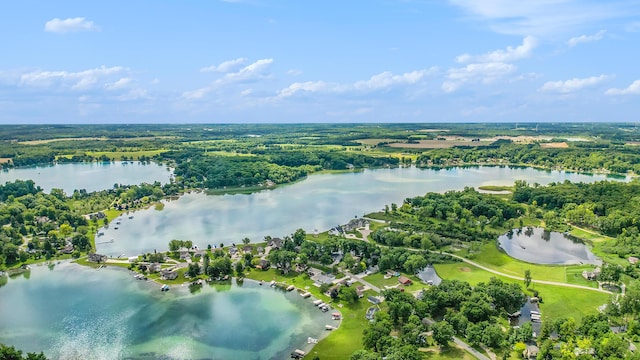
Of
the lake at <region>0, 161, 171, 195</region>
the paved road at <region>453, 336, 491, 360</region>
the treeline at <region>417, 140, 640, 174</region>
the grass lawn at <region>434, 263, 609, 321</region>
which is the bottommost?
the paved road at <region>453, 336, 491, 360</region>

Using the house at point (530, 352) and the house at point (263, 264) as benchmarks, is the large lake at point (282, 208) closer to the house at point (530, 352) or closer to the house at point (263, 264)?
the house at point (263, 264)

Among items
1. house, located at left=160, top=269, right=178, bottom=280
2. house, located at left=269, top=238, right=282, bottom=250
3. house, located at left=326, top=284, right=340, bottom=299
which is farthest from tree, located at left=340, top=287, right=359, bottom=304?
house, located at left=160, top=269, right=178, bottom=280

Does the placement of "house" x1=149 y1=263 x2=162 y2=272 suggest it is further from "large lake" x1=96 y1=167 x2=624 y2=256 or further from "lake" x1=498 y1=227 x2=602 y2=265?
"lake" x1=498 y1=227 x2=602 y2=265

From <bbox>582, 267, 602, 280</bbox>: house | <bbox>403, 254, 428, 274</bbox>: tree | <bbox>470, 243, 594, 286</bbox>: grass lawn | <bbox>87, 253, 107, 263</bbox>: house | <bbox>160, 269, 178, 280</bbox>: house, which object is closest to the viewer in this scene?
<bbox>582, 267, 602, 280</bbox>: house

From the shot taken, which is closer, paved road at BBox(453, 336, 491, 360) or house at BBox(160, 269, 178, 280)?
paved road at BBox(453, 336, 491, 360)

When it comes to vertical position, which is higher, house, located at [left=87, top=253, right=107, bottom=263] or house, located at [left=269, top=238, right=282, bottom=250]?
house, located at [left=269, top=238, right=282, bottom=250]

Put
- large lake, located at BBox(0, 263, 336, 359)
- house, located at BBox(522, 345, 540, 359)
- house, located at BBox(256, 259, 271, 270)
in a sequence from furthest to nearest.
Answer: house, located at BBox(256, 259, 271, 270), large lake, located at BBox(0, 263, 336, 359), house, located at BBox(522, 345, 540, 359)

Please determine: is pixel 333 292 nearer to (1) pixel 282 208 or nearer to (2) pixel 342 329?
(2) pixel 342 329
